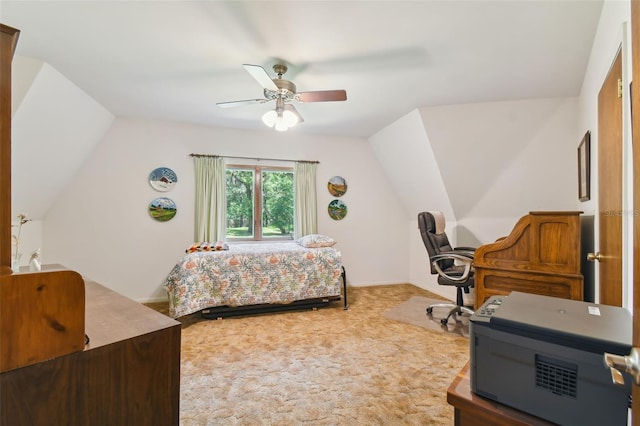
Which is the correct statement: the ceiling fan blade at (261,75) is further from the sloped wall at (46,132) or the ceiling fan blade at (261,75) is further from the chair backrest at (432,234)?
the chair backrest at (432,234)

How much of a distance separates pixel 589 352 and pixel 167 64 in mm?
3040

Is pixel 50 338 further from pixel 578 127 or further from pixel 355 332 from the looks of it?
pixel 578 127

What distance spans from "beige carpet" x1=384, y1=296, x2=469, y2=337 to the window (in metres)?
2.03

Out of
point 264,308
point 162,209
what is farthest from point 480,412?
point 162,209

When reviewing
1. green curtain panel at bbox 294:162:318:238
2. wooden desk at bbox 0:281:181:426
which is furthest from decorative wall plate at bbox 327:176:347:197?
wooden desk at bbox 0:281:181:426

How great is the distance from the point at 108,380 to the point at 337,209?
12.9 feet

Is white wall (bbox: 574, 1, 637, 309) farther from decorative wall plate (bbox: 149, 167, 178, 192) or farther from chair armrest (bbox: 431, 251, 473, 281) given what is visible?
decorative wall plate (bbox: 149, 167, 178, 192)

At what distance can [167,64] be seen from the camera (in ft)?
7.74

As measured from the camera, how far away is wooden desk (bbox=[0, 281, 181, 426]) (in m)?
0.75

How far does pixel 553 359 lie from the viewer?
0.69 metres

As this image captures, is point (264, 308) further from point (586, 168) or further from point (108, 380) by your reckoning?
point (586, 168)

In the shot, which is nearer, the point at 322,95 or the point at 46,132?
the point at 322,95

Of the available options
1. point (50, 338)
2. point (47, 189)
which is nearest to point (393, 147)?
point (50, 338)

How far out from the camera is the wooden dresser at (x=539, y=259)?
2.05 metres
